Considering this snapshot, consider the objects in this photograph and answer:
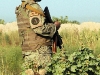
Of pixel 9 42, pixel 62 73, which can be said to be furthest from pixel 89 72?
pixel 9 42

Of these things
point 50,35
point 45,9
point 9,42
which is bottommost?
point 9,42

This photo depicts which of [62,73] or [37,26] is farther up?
[37,26]

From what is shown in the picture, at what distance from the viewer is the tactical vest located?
5367 mm

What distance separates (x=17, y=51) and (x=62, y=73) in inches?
158

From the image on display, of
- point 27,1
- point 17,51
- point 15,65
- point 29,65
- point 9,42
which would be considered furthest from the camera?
point 9,42

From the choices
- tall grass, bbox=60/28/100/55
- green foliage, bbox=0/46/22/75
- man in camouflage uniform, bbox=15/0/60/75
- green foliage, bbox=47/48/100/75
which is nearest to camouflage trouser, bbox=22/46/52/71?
man in camouflage uniform, bbox=15/0/60/75

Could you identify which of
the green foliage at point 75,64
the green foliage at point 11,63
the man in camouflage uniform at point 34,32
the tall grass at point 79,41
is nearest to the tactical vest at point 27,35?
the man in camouflage uniform at point 34,32

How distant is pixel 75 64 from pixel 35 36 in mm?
761

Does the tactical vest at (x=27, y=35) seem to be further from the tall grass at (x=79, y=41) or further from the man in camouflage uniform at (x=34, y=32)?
the tall grass at (x=79, y=41)

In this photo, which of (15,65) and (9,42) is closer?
(15,65)

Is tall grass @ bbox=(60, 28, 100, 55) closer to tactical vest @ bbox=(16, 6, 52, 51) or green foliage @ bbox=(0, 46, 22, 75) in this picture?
green foliage @ bbox=(0, 46, 22, 75)

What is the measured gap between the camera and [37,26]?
5250mm

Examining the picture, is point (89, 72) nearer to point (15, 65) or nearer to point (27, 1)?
point (27, 1)

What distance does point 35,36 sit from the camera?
5.38m
